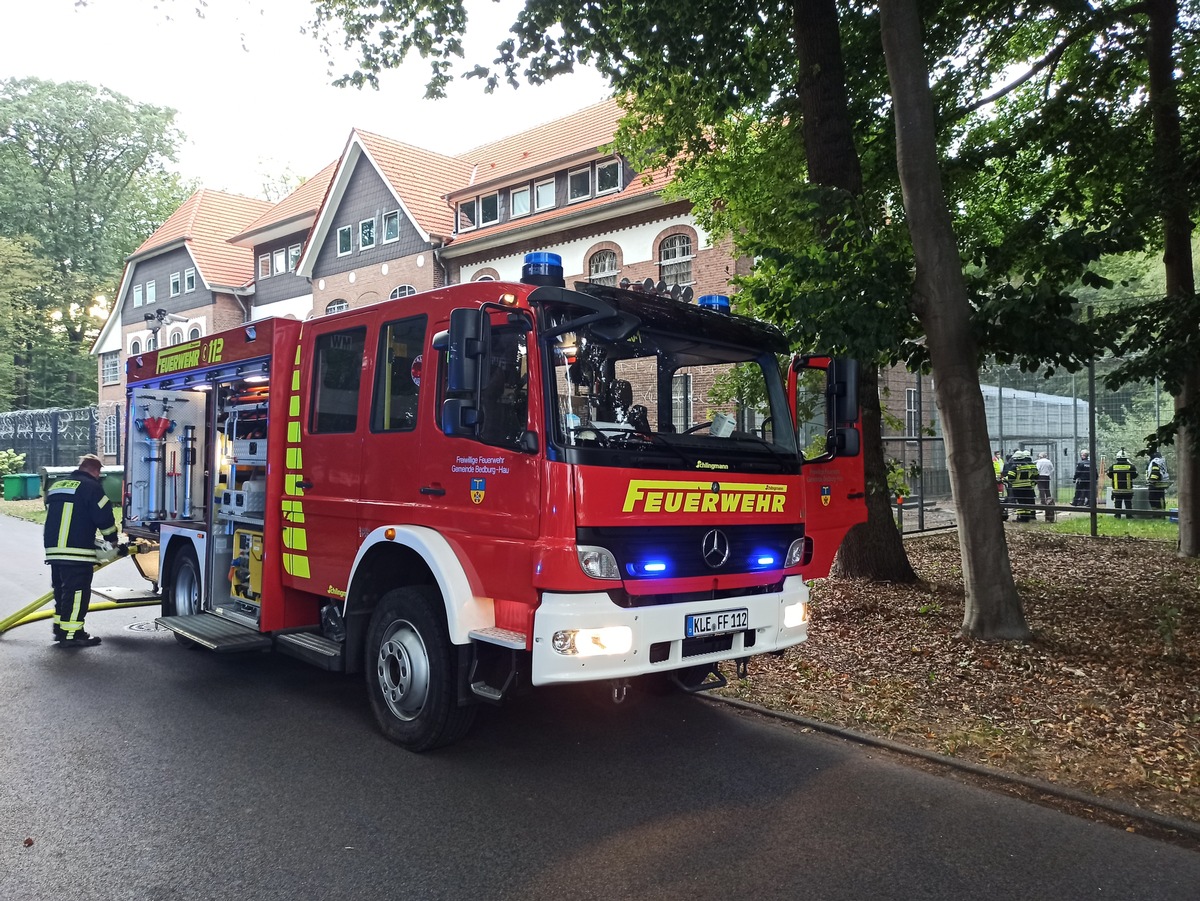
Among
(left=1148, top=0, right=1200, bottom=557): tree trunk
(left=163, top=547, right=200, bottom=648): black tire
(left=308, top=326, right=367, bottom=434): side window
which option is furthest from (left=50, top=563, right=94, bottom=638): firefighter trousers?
(left=1148, top=0, right=1200, bottom=557): tree trunk

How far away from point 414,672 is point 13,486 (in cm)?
→ 3114

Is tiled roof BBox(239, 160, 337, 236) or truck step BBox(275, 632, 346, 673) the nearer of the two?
truck step BBox(275, 632, 346, 673)

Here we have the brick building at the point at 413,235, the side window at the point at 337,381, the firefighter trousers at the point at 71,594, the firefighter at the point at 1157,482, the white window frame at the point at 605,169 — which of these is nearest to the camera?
the side window at the point at 337,381

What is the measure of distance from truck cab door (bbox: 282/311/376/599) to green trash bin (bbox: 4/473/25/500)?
2930 centimetres

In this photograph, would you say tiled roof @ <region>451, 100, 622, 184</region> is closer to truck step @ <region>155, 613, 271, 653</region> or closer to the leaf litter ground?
the leaf litter ground

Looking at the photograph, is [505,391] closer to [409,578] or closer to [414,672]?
[409,578]

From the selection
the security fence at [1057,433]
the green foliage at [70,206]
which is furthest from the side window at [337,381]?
the green foliage at [70,206]

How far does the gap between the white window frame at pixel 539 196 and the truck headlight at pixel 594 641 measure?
22.0m

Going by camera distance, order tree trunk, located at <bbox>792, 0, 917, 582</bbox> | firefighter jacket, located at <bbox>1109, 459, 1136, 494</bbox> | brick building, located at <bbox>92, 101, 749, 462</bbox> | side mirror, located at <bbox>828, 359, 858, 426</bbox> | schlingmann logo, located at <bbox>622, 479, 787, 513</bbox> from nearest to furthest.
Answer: schlingmann logo, located at <bbox>622, 479, 787, 513</bbox> < side mirror, located at <bbox>828, 359, 858, 426</bbox> < tree trunk, located at <bbox>792, 0, 917, 582</bbox> < firefighter jacket, located at <bbox>1109, 459, 1136, 494</bbox> < brick building, located at <bbox>92, 101, 749, 462</bbox>

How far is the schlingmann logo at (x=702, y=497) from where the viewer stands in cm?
457

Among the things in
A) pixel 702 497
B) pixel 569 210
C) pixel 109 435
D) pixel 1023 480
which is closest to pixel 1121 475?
pixel 1023 480

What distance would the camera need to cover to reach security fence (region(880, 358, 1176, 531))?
49.1ft

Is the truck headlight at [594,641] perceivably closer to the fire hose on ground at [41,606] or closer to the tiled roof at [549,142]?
the fire hose on ground at [41,606]

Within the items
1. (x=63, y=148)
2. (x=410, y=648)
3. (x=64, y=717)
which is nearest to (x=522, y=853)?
(x=410, y=648)
